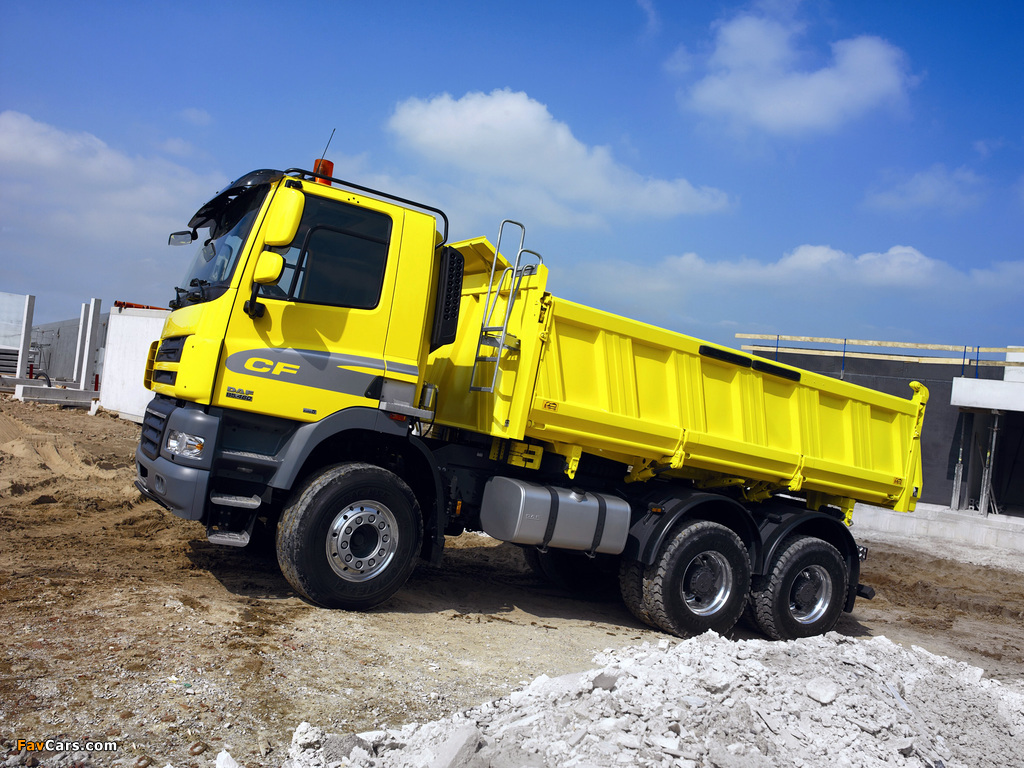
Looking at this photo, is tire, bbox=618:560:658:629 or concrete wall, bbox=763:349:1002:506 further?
concrete wall, bbox=763:349:1002:506

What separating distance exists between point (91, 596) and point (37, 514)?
3.62m

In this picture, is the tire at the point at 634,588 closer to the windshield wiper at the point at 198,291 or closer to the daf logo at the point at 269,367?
the daf logo at the point at 269,367

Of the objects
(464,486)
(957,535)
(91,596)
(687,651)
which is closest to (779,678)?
(687,651)

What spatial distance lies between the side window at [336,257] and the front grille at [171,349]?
0.74 metres

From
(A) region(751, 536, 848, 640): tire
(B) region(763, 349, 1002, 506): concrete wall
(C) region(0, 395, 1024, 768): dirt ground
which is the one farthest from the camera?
(B) region(763, 349, 1002, 506): concrete wall

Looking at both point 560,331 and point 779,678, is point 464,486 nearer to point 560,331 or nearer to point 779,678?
point 560,331

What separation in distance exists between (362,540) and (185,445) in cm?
141

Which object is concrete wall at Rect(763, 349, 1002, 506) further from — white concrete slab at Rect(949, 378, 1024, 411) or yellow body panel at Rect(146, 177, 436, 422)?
yellow body panel at Rect(146, 177, 436, 422)

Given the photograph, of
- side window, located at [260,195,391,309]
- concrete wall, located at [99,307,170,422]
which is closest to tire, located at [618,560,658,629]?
side window, located at [260,195,391,309]

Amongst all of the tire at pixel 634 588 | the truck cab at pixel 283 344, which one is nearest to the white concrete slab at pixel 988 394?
the tire at pixel 634 588

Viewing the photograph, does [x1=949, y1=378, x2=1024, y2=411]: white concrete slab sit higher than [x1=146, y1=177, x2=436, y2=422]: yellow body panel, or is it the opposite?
[x1=949, y1=378, x2=1024, y2=411]: white concrete slab

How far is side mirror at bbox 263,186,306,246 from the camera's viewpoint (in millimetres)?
5012

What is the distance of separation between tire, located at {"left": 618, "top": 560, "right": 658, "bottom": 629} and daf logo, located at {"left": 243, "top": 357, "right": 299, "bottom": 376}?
11.1ft

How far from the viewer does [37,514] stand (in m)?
7.87
